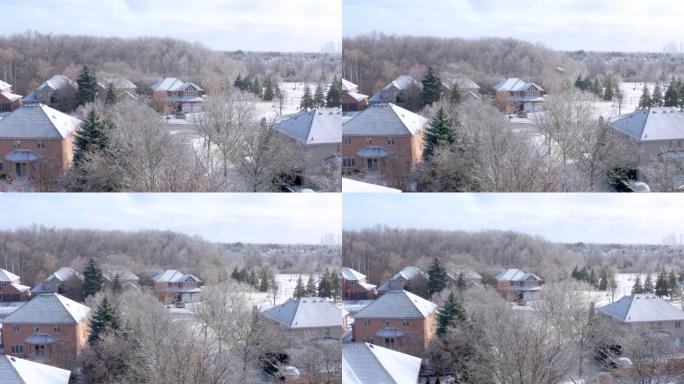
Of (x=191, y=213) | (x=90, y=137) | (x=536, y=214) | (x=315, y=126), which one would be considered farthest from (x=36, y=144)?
(x=536, y=214)

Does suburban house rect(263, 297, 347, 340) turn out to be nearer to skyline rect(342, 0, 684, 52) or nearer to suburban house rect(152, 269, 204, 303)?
suburban house rect(152, 269, 204, 303)

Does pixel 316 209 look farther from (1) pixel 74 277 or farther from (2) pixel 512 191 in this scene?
(1) pixel 74 277

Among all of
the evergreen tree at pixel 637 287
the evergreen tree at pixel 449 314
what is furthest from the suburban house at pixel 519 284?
the evergreen tree at pixel 637 287

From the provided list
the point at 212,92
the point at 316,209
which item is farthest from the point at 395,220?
the point at 212,92

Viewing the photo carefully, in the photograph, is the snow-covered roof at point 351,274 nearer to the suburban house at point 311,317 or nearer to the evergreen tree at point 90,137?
the suburban house at point 311,317

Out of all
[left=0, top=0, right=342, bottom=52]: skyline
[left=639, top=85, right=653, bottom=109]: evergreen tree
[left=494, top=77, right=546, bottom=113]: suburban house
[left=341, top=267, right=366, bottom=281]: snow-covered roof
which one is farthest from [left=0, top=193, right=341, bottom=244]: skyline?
[left=639, top=85, right=653, bottom=109]: evergreen tree

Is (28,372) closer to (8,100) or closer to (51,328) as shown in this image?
(51,328)
